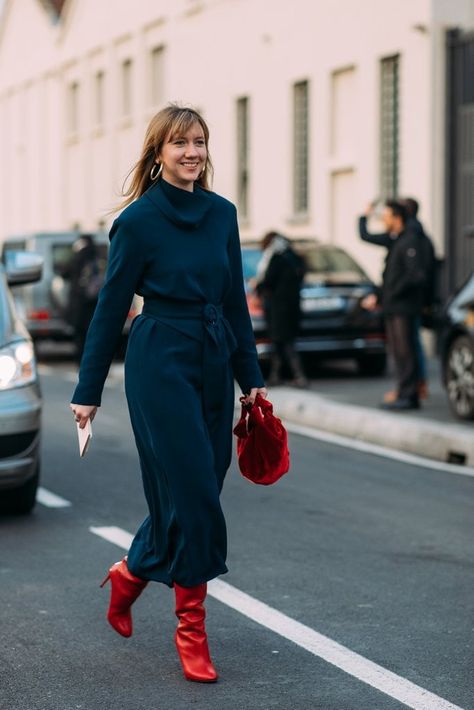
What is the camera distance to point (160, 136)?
5.17 meters

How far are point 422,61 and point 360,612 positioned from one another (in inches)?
675

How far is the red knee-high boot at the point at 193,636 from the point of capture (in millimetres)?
5117

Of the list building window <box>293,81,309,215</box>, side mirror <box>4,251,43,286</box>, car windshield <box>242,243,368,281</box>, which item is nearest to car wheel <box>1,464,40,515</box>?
side mirror <box>4,251,43,286</box>

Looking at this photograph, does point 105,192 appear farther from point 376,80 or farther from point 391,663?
point 391,663

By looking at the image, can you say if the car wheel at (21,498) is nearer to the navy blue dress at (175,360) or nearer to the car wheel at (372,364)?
the navy blue dress at (175,360)

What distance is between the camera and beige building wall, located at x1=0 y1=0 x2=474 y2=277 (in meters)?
22.7

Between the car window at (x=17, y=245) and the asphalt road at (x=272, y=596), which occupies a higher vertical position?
the car window at (x=17, y=245)

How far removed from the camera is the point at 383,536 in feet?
26.0

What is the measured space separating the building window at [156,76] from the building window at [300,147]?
7.52 metres

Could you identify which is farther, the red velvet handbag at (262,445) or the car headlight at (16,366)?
the car headlight at (16,366)

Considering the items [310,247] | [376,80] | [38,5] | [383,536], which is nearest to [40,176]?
[38,5]

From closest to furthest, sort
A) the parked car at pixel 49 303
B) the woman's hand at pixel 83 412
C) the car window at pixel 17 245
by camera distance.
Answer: the woman's hand at pixel 83 412 < the parked car at pixel 49 303 < the car window at pixel 17 245

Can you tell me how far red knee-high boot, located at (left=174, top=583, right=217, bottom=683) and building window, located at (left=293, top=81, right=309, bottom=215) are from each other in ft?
73.3

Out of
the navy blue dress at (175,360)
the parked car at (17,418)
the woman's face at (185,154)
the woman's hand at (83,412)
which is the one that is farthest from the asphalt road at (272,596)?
the woman's face at (185,154)
